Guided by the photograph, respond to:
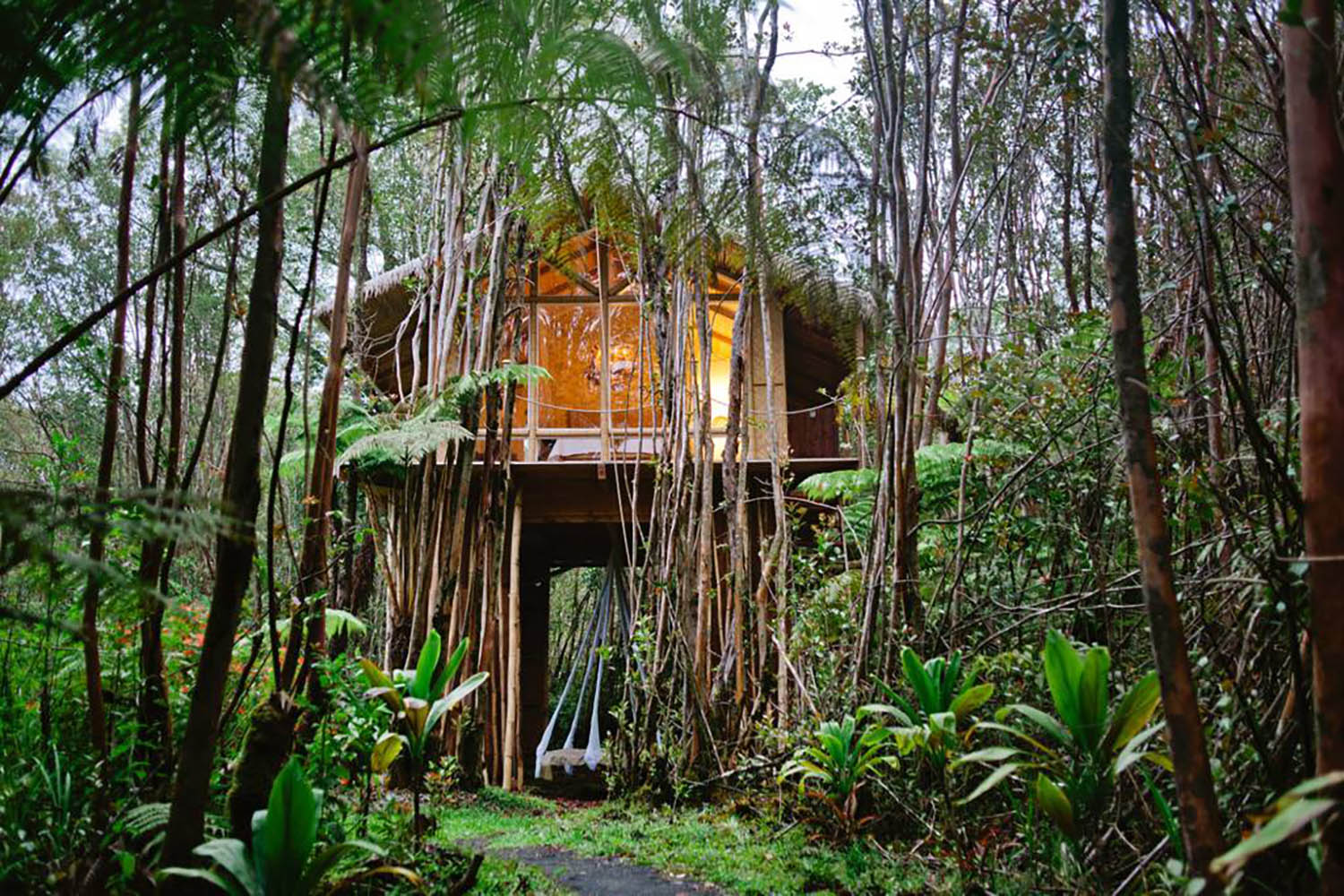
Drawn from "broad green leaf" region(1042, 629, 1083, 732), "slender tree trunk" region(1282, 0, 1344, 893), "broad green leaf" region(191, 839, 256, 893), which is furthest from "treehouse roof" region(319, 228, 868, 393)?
"broad green leaf" region(191, 839, 256, 893)

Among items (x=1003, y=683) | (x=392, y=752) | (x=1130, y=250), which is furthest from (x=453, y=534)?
(x=1130, y=250)

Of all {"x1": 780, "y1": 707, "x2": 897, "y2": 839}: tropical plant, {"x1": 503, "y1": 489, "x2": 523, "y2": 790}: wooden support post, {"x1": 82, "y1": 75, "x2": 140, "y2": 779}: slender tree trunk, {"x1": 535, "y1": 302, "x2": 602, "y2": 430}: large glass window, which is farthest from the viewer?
{"x1": 535, "y1": 302, "x2": 602, "y2": 430}: large glass window

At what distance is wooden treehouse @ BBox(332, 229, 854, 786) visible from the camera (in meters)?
5.53

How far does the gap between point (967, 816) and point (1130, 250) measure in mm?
2036

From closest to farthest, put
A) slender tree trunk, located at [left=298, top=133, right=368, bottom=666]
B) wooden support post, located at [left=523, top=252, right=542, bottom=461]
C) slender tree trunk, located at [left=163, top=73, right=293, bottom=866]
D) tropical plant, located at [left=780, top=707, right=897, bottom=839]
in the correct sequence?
1. slender tree trunk, located at [left=163, top=73, right=293, bottom=866]
2. slender tree trunk, located at [left=298, top=133, right=368, bottom=666]
3. tropical plant, located at [left=780, top=707, right=897, bottom=839]
4. wooden support post, located at [left=523, top=252, right=542, bottom=461]

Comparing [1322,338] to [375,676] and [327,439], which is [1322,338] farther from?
[375,676]

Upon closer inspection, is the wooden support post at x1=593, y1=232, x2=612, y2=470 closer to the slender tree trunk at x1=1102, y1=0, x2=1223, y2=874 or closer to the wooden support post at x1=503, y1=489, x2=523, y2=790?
the wooden support post at x1=503, y1=489, x2=523, y2=790

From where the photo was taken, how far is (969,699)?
8.60 ft

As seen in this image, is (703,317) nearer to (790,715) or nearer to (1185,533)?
(790,715)

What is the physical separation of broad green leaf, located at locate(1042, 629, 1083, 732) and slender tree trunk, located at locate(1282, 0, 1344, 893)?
909mm

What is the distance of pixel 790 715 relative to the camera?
412 cm

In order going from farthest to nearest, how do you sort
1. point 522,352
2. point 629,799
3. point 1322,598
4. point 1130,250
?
point 522,352 < point 629,799 < point 1130,250 < point 1322,598

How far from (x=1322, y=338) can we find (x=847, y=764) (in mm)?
2324

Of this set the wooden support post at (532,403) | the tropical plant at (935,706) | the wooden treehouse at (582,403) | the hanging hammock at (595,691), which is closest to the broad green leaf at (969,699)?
the tropical plant at (935,706)
